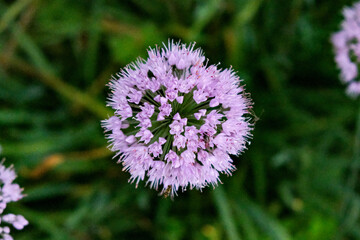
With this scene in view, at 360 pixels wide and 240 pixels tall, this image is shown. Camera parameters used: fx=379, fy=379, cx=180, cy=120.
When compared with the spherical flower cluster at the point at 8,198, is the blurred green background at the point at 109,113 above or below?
above

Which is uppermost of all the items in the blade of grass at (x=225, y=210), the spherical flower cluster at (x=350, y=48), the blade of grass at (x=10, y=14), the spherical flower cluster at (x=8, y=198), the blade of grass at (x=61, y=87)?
the blade of grass at (x=10, y=14)

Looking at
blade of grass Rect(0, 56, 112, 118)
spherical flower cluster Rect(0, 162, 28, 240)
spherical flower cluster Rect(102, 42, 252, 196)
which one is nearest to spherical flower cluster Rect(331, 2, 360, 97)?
spherical flower cluster Rect(102, 42, 252, 196)

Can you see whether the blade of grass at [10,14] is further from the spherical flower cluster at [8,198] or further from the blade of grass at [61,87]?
the spherical flower cluster at [8,198]

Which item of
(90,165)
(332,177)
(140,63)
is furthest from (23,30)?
(332,177)

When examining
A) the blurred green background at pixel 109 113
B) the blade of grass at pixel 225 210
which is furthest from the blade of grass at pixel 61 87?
the blade of grass at pixel 225 210

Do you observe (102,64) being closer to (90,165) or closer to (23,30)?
(23,30)
